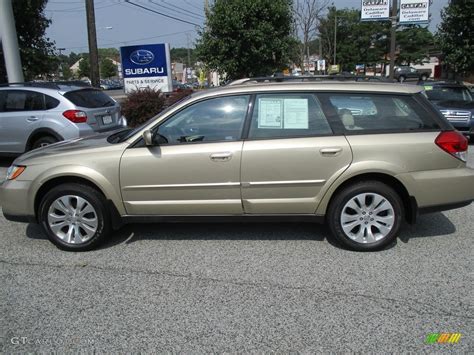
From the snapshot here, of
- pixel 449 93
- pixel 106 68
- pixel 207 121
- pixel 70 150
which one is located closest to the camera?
pixel 207 121

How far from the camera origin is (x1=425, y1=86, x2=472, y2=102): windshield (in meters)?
11.0

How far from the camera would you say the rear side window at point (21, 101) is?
746 centimetres

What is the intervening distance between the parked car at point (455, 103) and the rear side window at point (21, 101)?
8725 mm

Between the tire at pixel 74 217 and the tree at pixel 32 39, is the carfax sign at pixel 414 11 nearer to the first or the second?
the tree at pixel 32 39

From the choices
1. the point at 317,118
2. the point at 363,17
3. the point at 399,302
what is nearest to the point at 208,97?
the point at 317,118

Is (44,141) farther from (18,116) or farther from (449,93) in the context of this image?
Result: (449,93)

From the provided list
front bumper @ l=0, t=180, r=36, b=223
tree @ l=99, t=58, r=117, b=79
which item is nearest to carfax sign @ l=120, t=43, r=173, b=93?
front bumper @ l=0, t=180, r=36, b=223

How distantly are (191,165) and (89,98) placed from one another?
481 cm

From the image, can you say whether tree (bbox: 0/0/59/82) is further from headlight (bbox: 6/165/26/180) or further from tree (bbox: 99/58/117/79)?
tree (bbox: 99/58/117/79)

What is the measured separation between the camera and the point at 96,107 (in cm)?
773

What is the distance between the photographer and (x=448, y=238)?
4.25 metres

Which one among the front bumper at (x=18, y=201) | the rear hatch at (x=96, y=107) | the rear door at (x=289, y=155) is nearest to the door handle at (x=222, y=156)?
the rear door at (x=289, y=155)

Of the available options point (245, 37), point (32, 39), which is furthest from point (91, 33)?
point (245, 37)

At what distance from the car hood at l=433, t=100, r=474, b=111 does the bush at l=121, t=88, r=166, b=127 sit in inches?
314
